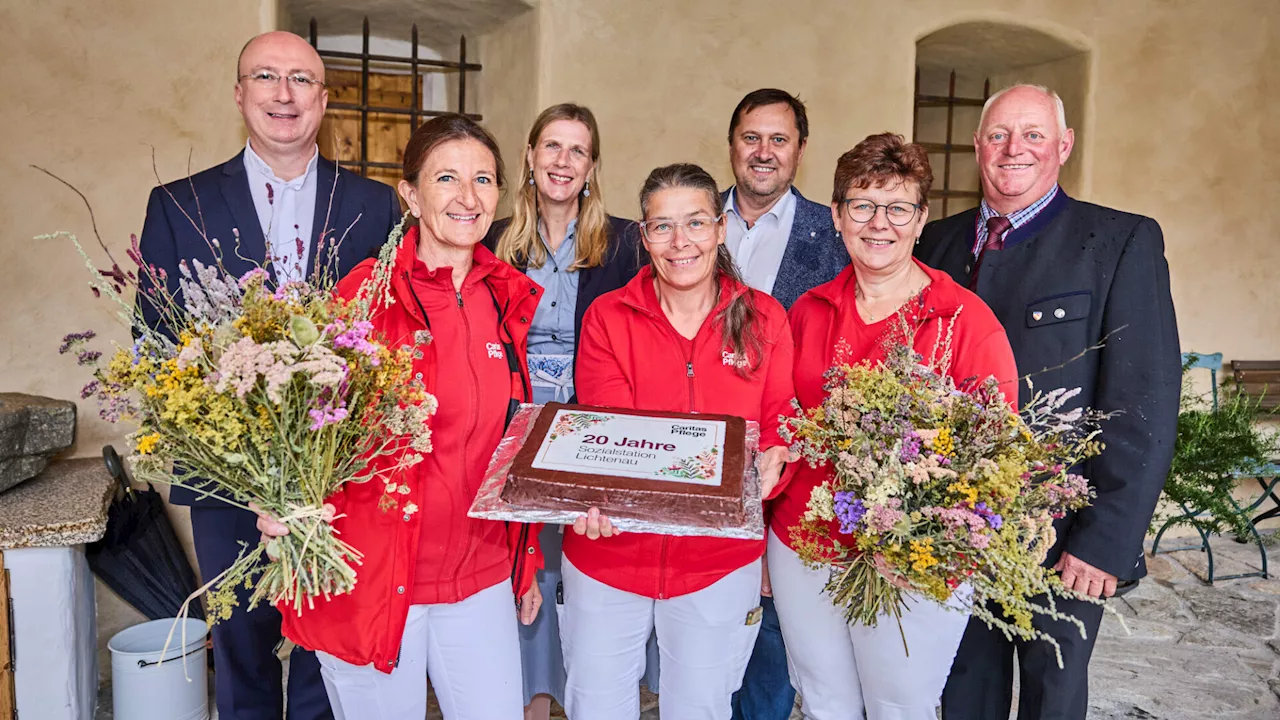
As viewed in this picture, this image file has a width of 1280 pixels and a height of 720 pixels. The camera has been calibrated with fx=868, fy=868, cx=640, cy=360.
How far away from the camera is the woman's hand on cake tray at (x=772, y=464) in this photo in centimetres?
236

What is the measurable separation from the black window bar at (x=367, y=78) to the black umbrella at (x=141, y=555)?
2.24 m

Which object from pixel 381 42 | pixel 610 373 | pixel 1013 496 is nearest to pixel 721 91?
pixel 381 42

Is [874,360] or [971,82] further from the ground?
[971,82]

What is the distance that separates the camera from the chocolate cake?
202 cm

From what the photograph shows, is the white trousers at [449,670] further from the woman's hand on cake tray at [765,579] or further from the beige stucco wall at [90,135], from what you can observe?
the beige stucco wall at [90,135]

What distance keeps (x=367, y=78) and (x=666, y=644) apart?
4.11 m

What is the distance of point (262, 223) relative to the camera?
2941 mm

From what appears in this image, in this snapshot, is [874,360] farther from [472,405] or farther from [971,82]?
[971,82]

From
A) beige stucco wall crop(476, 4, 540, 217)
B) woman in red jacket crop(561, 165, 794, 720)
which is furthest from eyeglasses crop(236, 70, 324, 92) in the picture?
beige stucco wall crop(476, 4, 540, 217)

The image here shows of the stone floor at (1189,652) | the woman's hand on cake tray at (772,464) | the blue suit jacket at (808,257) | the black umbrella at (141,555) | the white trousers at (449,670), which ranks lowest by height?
the stone floor at (1189,652)

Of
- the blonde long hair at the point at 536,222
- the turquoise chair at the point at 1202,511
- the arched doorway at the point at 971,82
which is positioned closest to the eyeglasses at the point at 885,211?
the blonde long hair at the point at 536,222

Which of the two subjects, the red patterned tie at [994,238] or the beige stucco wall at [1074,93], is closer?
the red patterned tie at [994,238]

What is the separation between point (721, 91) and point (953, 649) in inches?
146

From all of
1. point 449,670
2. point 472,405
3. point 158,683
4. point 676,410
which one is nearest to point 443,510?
point 472,405
